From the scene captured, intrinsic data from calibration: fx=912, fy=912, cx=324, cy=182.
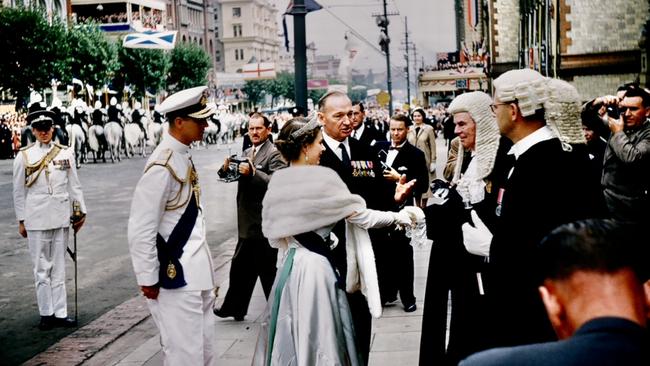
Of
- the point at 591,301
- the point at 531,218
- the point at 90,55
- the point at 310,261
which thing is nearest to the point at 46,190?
the point at 310,261

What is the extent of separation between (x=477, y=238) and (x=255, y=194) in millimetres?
3913

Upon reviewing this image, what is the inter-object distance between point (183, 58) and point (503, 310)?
77100 millimetres

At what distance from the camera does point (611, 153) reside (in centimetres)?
716

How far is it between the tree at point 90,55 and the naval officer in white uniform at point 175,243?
47.3 metres

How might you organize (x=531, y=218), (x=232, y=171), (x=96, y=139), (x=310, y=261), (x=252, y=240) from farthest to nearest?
1. (x=96, y=139)
2. (x=252, y=240)
3. (x=232, y=171)
4. (x=310, y=261)
5. (x=531, y=218)

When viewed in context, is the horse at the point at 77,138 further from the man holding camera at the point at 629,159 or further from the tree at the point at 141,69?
the tree at the point at 141,69

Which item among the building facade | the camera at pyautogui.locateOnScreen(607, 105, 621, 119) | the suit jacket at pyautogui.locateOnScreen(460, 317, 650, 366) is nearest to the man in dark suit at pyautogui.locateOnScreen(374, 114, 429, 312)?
the camera at pyautogui.locateOnScreen(607, 105, 621, 119)

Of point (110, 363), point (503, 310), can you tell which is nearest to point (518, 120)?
point (503, 310)

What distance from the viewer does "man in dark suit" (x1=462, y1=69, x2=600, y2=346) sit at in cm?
375

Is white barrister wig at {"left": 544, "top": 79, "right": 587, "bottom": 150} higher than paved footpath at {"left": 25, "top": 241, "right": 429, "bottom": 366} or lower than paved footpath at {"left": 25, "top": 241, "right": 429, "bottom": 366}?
higher

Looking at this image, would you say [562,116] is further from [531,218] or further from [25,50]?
[25,50]

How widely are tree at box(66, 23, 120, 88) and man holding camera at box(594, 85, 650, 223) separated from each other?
46.4 metres

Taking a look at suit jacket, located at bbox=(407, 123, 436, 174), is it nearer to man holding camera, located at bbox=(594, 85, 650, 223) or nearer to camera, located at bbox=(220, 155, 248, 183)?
man holding camera, located at bbox=(594, 85, 650, 223)

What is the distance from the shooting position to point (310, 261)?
4.77m
